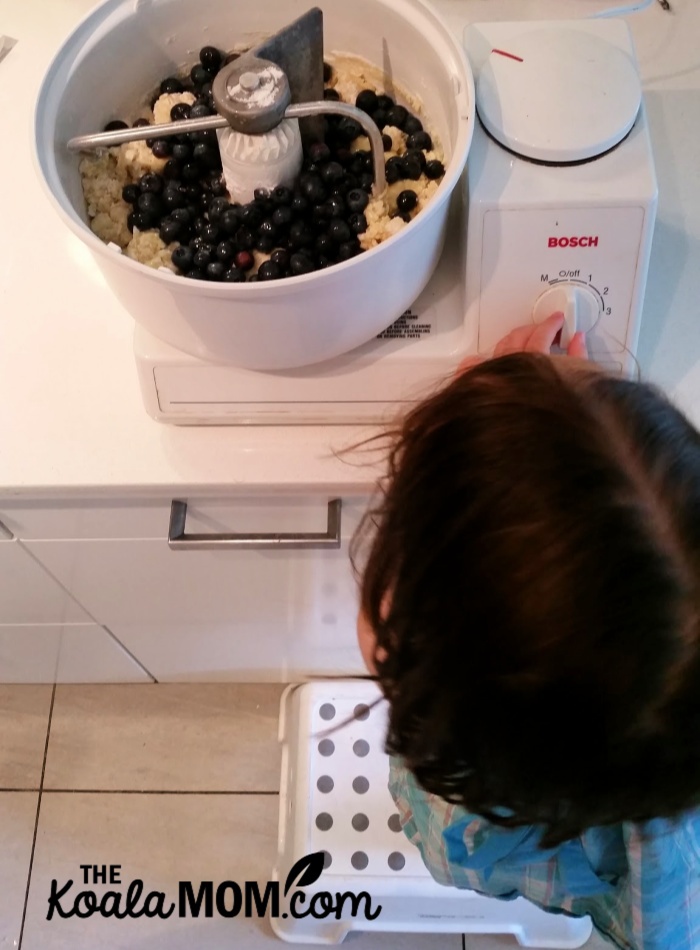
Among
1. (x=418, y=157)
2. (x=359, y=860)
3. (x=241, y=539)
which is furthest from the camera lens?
(x=359, y=860)

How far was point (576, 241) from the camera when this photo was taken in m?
0.57

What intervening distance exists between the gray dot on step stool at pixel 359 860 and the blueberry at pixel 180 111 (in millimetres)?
831

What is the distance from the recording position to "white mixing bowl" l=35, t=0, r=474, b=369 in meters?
0.52

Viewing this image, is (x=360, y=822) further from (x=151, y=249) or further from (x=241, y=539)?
(x=151, y=249)

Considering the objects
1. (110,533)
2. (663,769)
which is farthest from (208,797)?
(663,769)

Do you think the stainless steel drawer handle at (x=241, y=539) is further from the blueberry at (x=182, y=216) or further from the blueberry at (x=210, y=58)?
the blueberry at (x=210, y=58)

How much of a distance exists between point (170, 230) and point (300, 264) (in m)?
0.10

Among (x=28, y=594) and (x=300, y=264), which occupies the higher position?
(x=300, y=264)

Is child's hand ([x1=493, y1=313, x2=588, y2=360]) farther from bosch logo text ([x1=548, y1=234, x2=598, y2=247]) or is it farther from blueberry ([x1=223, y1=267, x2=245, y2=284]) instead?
blueberry ([x1=223, y1=267, x2=245, y2=284])

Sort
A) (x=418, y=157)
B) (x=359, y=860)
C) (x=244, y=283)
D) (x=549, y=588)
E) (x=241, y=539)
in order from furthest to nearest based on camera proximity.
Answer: (x=359, y=860) → (x=241, y=539) → (x=418, y=157) → (x=244, y=283) → (x=549, y=588)

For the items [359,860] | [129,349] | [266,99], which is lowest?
[359,860]

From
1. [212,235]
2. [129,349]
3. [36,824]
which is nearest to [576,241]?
[212,235]

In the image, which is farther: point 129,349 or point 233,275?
point 129,349

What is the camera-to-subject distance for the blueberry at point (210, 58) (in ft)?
2.15
